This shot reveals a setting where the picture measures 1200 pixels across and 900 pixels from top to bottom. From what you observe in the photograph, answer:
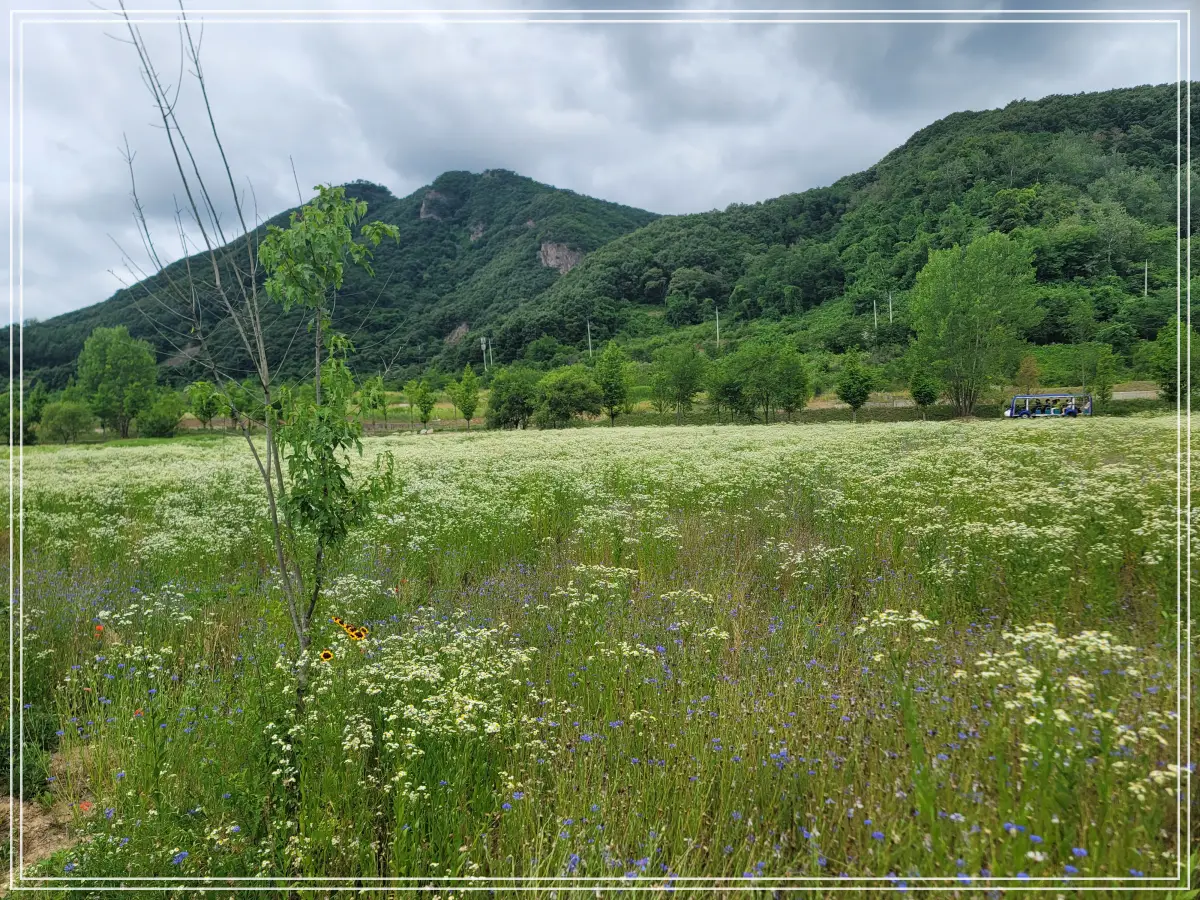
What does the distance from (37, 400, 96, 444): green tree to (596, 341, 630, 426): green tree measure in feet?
151

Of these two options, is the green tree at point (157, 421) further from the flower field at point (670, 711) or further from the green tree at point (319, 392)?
the green tree at point (319, 392)

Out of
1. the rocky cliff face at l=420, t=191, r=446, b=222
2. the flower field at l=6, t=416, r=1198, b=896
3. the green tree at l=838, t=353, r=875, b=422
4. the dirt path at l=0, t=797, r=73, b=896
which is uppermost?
the green tree at l=838, t=353, r=875, b=422

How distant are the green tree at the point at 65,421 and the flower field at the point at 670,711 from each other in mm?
47104

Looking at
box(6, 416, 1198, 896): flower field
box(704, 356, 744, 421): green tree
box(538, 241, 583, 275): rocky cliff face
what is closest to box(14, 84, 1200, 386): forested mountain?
box(538, 241, 583, 275): rocky cliff face

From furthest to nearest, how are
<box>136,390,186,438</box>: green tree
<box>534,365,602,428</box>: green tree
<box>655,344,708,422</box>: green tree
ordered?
<box>534,365,602,428</box>: green tree → <box>655,344,708,422</box>: green tree → <box>136,390,186,438</box>: green tree

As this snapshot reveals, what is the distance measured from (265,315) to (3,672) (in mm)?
3791

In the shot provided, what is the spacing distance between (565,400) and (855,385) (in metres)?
30.7

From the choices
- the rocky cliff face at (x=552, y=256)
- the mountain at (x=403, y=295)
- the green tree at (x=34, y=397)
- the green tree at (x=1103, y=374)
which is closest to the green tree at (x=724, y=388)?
the rocky cliff face at (x=552, y=256)

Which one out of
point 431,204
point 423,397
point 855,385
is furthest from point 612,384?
point 431,204

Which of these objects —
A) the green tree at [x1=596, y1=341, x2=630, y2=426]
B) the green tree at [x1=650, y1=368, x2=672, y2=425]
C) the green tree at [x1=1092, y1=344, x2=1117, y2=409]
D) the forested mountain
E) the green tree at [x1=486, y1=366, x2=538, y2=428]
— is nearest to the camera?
the forested mountain

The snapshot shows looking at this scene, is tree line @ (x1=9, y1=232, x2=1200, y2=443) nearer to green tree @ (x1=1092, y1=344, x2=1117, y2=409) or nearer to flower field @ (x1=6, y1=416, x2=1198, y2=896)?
green tree @ (x1=1092, y1=344, x2=1117, y2=409)

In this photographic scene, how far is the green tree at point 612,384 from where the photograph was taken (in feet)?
205

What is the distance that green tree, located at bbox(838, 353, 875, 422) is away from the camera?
4778cm

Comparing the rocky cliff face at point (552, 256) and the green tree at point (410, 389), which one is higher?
the rocky cliff face at point (552, 256)
